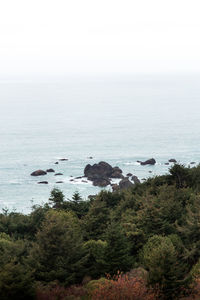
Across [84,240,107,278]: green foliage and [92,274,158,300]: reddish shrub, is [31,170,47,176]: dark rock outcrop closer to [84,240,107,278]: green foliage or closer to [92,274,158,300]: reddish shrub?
[84,240,107,278]: green foliage

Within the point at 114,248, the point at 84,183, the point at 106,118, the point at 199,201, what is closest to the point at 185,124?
the point at 106,118

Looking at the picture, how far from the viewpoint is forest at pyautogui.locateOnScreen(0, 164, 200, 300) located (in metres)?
20.7

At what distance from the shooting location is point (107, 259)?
26750 mm

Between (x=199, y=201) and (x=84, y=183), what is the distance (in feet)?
176

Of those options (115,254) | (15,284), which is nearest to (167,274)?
(115,254)

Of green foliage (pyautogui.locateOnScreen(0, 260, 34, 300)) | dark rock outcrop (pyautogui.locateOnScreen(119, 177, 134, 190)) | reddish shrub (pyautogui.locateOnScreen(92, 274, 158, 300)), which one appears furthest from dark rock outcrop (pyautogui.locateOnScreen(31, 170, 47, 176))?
reddish shrub (pyautogui.locateOnScreen(92, 274, 158, 300))

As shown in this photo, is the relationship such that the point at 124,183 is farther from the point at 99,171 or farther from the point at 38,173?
the point at 38,173

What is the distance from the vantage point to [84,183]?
8888 centimetres

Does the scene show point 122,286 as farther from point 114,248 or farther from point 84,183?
point 84,183

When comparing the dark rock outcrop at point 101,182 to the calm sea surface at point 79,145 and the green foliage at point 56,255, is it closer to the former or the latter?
the calm sea surface at point 79,145

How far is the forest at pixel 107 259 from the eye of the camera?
20.7m

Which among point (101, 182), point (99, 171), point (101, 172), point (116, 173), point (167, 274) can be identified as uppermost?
point (167, 274)

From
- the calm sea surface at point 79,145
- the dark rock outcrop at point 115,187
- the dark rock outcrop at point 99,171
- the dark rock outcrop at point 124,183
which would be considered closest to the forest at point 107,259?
the dark rock outcrop at point 115,187

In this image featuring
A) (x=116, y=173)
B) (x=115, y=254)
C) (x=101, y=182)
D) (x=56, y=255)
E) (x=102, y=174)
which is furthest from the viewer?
(x=102, y=174)
